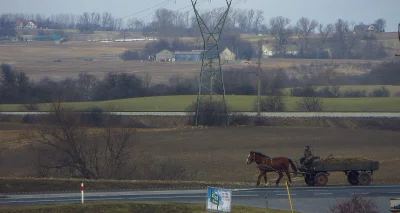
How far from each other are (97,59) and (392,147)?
11292cm

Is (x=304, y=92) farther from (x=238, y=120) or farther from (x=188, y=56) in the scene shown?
(x=188, y=56)

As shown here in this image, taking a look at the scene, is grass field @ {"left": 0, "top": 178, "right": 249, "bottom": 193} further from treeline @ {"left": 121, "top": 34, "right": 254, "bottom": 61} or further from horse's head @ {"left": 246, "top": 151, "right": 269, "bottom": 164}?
treeline @ {"left": 121, "top": 34, "right": 254, "bottom": 61}

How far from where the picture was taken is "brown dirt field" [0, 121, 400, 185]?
145 feet

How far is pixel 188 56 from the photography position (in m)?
156

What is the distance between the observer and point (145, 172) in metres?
41.0

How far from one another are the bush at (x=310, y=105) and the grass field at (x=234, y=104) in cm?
67

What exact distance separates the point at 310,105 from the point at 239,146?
28.2 metres

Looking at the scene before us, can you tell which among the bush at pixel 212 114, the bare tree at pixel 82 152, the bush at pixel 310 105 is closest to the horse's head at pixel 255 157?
the bare tree at pixel 82 152

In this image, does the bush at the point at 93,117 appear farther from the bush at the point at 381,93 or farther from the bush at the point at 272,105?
the bush at the point at 381,93

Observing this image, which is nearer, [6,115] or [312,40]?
[6,115]

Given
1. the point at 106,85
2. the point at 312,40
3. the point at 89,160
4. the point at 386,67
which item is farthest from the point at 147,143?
the point at 312,40

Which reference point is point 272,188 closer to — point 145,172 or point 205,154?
point 145,172

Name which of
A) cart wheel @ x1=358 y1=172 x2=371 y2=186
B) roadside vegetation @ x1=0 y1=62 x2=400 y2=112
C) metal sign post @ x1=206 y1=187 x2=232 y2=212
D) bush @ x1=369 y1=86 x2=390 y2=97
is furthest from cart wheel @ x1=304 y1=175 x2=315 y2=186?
bush @ x1=369 y1=86 x2=390 y2=97

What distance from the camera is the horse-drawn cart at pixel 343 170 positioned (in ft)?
93.5
